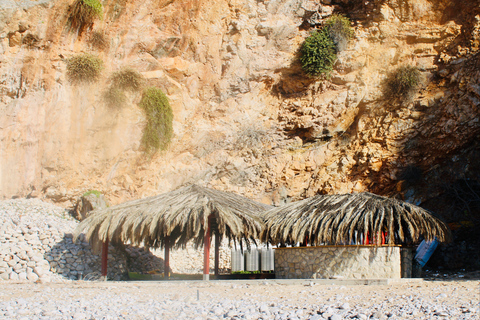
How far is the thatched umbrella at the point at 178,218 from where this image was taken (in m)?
9.29

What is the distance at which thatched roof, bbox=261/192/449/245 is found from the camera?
8.56 m

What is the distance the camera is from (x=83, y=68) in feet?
50.9

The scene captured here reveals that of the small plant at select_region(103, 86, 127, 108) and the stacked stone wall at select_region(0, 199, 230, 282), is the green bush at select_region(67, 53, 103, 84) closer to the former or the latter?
the small plant at select_region(103, 86, 127, 108)

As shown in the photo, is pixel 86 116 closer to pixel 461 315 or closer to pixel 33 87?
pixel 33 87

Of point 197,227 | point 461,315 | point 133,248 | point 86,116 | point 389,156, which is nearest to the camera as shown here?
point 461,315

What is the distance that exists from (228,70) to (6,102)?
779cm

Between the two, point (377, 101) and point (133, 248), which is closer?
point (133, 248)

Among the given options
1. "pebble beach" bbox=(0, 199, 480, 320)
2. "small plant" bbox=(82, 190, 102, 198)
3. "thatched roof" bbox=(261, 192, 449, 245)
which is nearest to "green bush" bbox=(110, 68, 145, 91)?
"small plant" bbox=(82, 190, 102, 198)

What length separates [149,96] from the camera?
15539 mm

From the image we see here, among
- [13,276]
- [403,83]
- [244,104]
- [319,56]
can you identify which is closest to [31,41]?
[244,104]

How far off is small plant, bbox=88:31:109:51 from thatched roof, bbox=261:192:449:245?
9.80 metres

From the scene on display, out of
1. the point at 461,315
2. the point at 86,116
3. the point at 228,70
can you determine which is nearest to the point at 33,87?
the point at 86,116

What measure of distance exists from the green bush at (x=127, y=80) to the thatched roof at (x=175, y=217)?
6047 millimetres

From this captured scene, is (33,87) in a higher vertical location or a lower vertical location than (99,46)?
lower
